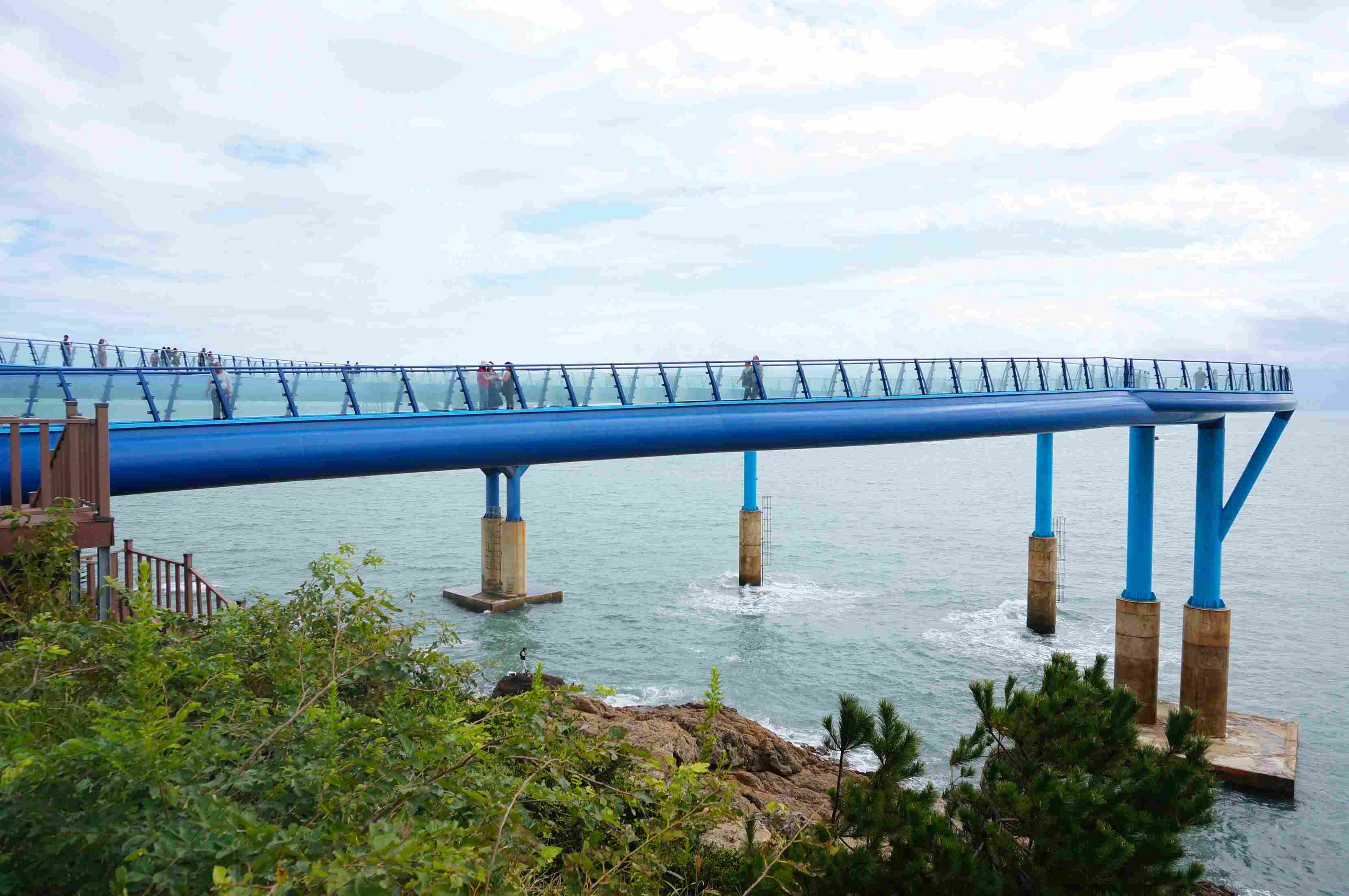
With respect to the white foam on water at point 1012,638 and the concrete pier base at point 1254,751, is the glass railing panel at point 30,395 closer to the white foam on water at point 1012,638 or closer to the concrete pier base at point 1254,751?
the concrete pier base at point 1254,751

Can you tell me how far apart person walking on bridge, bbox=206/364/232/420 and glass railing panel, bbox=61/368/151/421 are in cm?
84

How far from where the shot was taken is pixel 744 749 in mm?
16172

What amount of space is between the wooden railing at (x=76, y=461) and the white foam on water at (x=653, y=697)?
15.6 meters

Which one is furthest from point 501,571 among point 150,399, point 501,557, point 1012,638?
point 150,399

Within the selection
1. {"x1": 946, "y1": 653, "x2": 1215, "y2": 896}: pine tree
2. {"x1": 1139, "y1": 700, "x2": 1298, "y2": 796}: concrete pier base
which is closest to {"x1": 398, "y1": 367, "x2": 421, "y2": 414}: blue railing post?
{"x1": 946, "y1": 653, "x2": 1215, "y2": 896}: pine tree

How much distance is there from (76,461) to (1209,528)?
2233 cm

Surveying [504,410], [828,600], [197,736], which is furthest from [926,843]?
[828,600]

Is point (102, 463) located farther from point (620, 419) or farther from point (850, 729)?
point (620, 419)

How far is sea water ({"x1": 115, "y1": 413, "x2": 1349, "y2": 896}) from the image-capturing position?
23297 mm

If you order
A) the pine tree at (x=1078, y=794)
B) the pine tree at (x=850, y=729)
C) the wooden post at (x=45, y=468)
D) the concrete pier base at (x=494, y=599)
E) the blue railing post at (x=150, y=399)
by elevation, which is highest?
the blue railing post at (x=150, y=399)

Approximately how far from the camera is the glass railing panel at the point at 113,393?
547 inches

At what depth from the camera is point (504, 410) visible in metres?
16.4

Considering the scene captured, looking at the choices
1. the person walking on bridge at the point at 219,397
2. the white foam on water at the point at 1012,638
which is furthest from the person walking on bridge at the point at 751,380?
the white foam on water at the point at 1012,638

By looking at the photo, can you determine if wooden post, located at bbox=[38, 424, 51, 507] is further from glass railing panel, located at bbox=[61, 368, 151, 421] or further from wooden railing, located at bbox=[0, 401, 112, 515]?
glass railing panel, located at bbox=[61, 368, 151, 421]
